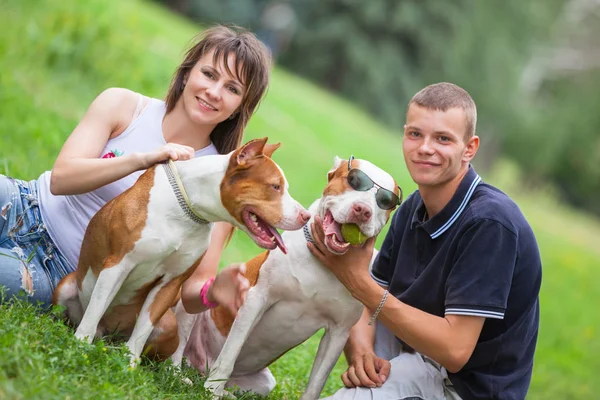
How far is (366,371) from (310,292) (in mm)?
592

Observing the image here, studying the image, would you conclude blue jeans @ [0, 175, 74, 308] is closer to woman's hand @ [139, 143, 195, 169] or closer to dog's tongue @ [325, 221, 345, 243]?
woman's hand @ [139, 143, 195, 169]

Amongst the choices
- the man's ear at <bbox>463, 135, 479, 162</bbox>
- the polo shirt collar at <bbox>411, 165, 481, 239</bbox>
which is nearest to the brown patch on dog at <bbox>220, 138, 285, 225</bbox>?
the polo shirt collar at <bbox>411, 165, 481, 239</bbox>

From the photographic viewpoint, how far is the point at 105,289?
3.83 metres

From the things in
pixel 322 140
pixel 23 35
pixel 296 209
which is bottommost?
pixel 322 140

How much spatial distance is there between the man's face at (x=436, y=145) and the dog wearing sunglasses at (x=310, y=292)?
18cm

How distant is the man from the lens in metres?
3.89

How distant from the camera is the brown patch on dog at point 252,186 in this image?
149 inches

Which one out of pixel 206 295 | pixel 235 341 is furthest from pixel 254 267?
pixel 235 341

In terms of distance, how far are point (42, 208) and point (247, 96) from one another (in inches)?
53.7

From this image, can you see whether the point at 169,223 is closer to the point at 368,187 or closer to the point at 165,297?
the point at 165,297

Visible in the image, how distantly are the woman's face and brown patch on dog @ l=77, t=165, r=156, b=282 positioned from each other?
0.58 m

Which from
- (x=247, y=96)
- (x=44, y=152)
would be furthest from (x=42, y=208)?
(x=44, y=152)

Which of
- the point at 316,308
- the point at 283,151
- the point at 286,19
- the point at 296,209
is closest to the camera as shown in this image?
the point at 296,209

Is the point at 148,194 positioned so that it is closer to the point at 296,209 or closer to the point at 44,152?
the point at 296,209
